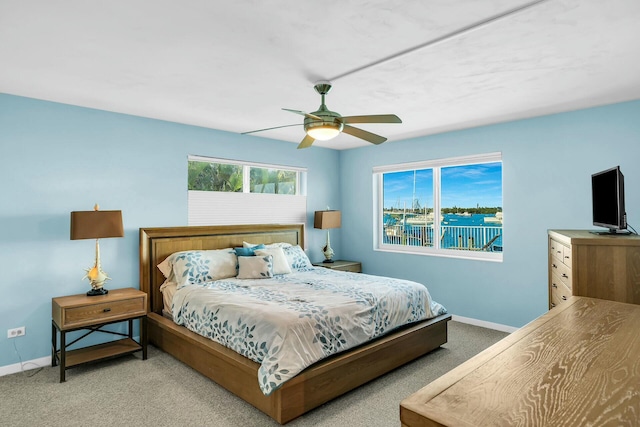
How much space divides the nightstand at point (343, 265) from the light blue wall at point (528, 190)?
572mm

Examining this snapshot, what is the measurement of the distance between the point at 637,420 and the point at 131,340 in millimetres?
4064

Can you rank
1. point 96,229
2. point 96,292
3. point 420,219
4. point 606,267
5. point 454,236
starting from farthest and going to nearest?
point 420,219
point 454,236
point 96,292
point 96,229
point 606,267

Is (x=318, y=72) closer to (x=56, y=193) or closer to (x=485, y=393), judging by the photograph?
(x=485, y=393)

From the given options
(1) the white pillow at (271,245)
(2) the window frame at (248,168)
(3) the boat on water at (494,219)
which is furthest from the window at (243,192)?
(3) the boat on water at (494,219)

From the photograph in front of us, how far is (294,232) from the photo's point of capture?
5441mm

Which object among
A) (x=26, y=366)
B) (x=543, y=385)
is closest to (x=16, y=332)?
(x=26, y=366)

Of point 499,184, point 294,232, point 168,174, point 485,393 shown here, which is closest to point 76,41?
point 168,174

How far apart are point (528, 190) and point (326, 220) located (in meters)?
2.67

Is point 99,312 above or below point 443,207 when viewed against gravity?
Result: below

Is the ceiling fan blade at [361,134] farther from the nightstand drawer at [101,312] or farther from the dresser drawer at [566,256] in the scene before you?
the nightstand drawer at [101,312]

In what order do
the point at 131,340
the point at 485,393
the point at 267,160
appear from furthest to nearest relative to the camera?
the point at 267,160 → the point at 131,340 → the point at 485,393

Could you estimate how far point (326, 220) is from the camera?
561 centimetres

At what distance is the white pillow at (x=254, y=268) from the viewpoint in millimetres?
4082

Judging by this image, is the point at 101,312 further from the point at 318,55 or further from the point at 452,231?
the point at 452,231
